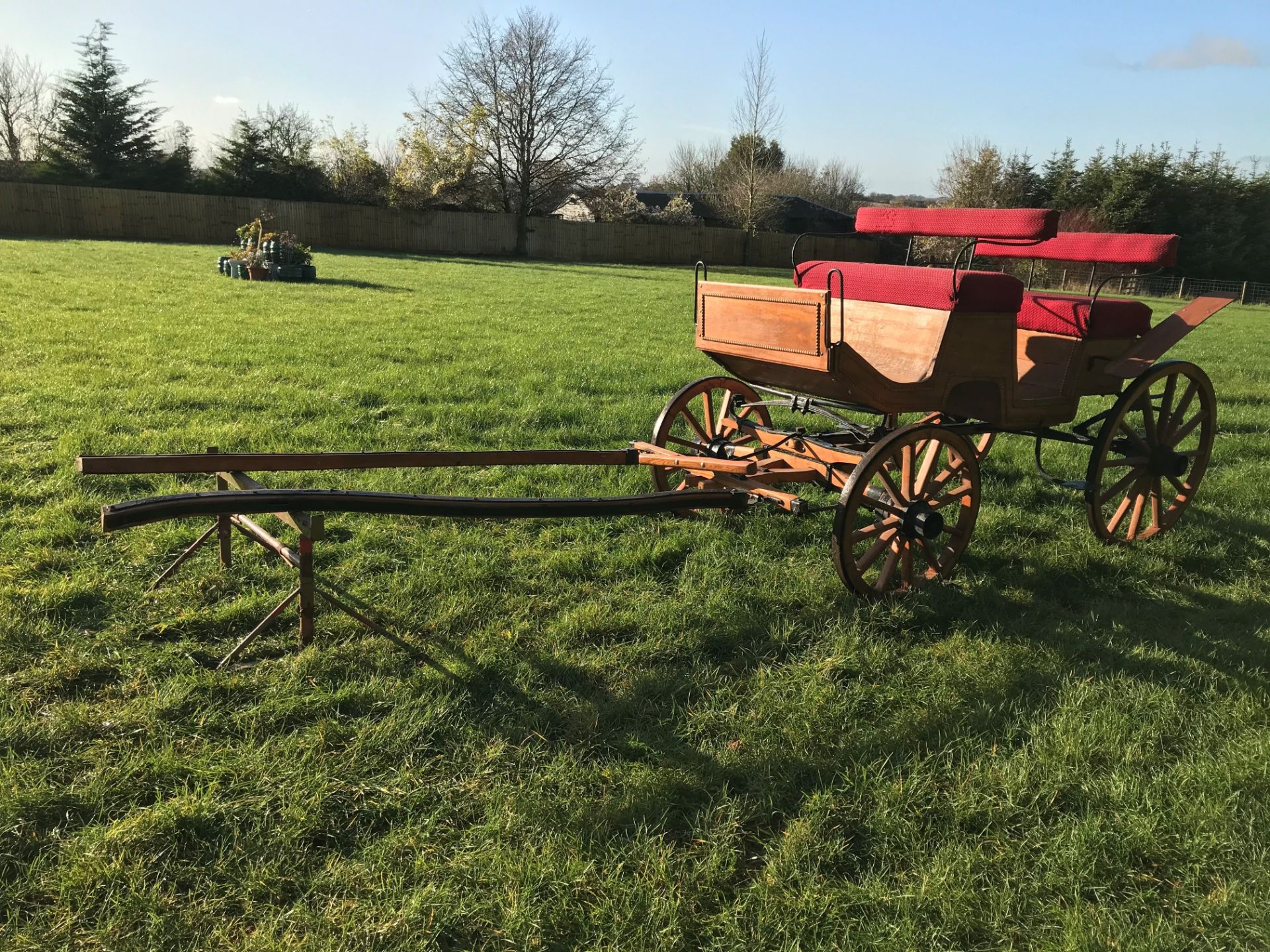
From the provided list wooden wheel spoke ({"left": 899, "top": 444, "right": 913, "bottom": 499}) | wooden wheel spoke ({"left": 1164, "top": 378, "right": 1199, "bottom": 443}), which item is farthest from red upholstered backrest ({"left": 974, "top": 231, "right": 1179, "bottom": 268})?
wooden wheel spoke ({"left": 899, "top": 444, "right": 913, "bottom": 499})

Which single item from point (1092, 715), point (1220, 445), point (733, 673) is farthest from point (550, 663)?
point (1220, 445)

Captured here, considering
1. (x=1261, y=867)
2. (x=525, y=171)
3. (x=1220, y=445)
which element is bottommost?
(x=1261, y=867)

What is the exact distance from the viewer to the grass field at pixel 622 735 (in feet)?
7.00

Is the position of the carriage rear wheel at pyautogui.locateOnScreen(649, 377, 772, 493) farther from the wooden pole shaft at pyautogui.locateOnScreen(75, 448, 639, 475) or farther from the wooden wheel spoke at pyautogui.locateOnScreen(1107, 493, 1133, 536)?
the wooden wheel spoke at pyautogui.locateOnScreen(1107, 493, 1133, 536)

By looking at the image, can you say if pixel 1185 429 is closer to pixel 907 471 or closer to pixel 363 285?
pixel 907 471

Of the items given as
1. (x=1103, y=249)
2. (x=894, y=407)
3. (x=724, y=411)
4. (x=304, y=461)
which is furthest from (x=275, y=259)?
(x=1103, y=249)

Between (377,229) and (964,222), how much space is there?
3235cm

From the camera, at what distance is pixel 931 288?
3705 mm

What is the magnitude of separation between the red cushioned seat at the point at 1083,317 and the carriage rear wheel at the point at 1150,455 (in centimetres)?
28

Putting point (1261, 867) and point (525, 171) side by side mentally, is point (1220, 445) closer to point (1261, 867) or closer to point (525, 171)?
point (1261, 867)

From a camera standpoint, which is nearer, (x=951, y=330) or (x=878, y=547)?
(x=951, y=330)

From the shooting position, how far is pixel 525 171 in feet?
118

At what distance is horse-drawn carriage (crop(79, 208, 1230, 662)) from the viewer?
3354mm

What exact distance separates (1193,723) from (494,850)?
8.36ft
